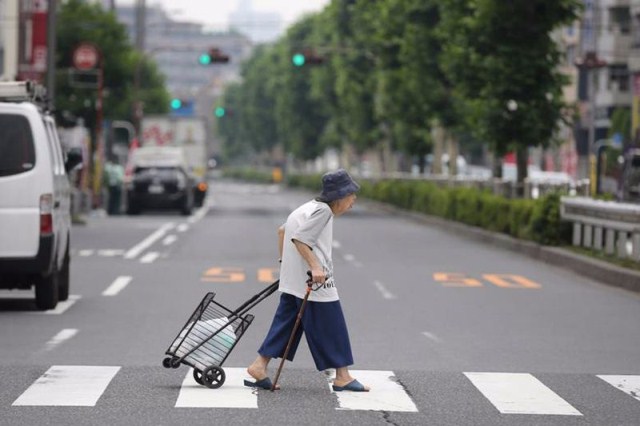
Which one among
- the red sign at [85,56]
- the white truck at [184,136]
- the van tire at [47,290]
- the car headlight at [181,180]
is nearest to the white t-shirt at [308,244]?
the van tire at [47,290]

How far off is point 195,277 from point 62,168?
15.8ft

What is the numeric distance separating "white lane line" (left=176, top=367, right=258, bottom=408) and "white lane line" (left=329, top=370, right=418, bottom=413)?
1.86 feet

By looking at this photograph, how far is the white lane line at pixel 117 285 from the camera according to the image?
19.6 meters

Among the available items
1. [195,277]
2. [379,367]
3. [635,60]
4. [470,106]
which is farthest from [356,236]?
[635,60]

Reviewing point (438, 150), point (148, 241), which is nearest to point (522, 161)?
point (148, 241)

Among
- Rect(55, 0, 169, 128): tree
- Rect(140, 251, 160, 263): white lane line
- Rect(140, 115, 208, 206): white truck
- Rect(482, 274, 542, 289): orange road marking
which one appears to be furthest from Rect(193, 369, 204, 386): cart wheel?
Rect(55, 0, 169, 128): tree

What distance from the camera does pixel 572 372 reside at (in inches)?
480

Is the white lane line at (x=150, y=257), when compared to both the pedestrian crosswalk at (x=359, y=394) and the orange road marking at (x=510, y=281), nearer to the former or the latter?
the orange road marking at (x=510, y=281)

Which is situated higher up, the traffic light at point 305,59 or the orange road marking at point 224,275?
the traffic light at point 305,59

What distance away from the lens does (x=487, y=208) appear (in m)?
35.2

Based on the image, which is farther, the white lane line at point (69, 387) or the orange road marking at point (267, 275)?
the orange road marking at point (267, 275)

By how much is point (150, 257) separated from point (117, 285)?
247 inches

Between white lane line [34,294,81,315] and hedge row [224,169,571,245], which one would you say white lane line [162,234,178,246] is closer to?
hedge row [224,169,571,245]

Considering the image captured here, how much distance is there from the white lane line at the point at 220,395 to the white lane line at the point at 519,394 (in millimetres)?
1531
